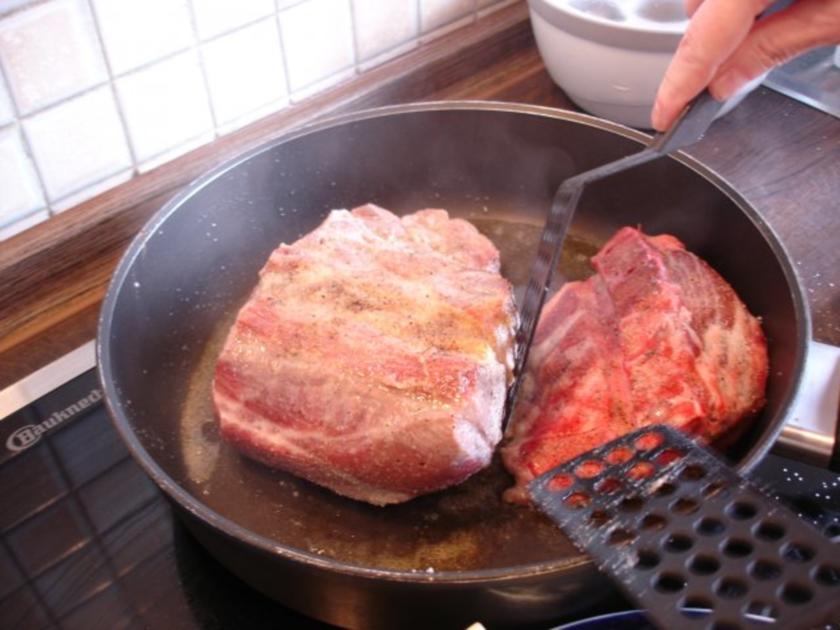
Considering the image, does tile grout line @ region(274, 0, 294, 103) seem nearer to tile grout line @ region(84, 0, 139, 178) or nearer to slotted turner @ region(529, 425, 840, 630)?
tile grout line @ region(84, 0, 139, 178)

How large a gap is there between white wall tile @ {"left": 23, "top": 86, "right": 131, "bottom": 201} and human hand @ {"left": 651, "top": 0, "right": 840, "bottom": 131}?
31.2 inches

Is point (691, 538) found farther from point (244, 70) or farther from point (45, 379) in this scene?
point (244, 70)

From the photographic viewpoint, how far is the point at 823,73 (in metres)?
1.71

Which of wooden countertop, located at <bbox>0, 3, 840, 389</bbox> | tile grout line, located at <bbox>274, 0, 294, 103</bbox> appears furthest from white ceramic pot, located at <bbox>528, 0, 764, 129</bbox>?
tile grout line, located at <bbox>274, 0, 294, 103</bbox>

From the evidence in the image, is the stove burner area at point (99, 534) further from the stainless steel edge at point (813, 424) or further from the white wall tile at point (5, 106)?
the white wall tile at point (5, 106)

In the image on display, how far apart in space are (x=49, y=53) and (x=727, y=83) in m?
0.88

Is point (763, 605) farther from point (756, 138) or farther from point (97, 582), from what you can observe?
point (756, 138)

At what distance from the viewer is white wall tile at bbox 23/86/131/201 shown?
1.19 meters

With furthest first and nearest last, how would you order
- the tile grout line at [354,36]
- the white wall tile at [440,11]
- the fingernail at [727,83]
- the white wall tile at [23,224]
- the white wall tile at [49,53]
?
the white wall tile at [440,11]
the tile grout line at [354,36]
the white wall tile at [23,224]
the white wall tile at [49,53]
the fingernail at [727,83]

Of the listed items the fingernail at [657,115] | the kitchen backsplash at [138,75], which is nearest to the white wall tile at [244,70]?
the kitchen backsplash at [138,75]

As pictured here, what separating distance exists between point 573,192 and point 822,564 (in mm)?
541

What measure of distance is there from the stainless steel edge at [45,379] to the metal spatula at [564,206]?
1.97 ft

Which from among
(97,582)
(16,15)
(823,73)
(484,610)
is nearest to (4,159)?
(16,15)

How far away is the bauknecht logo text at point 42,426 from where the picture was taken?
113 cm
